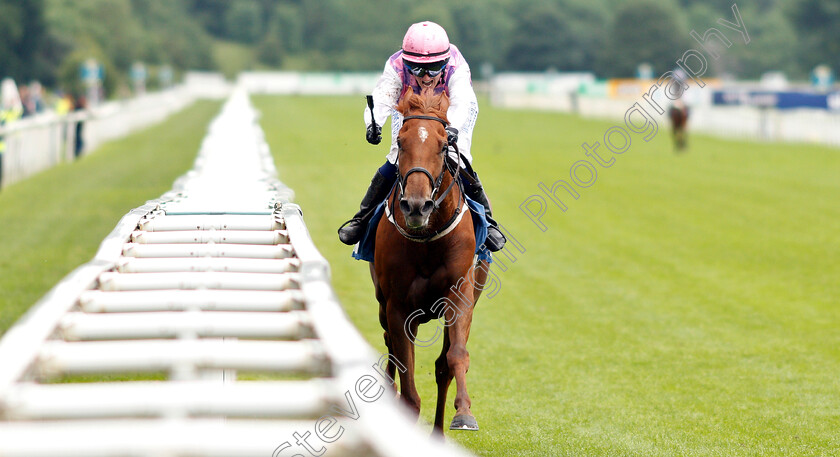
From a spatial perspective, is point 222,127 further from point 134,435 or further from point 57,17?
point 57,17

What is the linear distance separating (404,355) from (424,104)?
1349 millimetres

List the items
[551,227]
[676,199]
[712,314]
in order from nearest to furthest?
[712,314], [551,227], [676,199]

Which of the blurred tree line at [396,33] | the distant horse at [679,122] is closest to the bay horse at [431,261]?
the distant horse at [679,122]

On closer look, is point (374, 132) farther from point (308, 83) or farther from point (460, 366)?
point (308, 83)

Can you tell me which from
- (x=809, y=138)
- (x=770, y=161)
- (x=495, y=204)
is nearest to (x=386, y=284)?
(x=495, y=204)

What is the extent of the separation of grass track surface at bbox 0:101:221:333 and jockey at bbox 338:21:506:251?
164 inches

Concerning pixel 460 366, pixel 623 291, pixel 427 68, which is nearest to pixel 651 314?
pixel 623 291

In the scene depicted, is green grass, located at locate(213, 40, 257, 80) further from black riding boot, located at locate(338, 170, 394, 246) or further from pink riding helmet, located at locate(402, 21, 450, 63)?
pink riding helmet, located at locate(402, 21, 450, 63)

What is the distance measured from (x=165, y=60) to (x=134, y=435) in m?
95.4

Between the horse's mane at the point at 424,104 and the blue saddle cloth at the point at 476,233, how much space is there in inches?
28.8

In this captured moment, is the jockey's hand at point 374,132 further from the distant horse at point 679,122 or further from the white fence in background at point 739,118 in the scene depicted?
the white fence in background at point 739,118

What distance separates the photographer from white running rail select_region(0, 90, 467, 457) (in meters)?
2.60

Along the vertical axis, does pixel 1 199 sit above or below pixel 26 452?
below

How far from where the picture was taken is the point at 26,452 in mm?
2436
